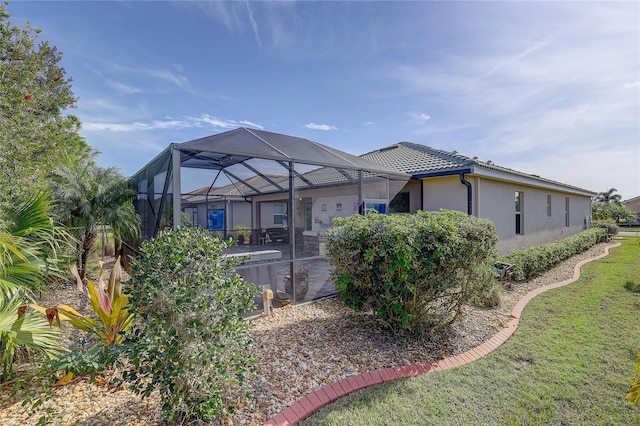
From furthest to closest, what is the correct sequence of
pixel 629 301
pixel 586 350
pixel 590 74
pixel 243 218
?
pixel 243 218 < pixel 590 74 < pixel 629 301 < pixel 586 350

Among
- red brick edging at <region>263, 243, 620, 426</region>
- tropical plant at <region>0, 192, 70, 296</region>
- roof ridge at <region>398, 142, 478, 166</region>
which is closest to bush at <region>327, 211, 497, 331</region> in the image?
red brick edging at <region>263, 243, 620, 426</region>

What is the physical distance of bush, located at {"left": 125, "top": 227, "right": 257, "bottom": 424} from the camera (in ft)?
8.20

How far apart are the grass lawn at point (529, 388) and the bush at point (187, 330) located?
44.7 inches

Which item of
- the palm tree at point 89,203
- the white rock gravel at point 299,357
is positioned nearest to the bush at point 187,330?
the white rock gravel at point 299,357

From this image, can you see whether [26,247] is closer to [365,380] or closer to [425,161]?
[365,380]

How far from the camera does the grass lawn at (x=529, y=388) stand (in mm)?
3031

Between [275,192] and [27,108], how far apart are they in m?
7.58

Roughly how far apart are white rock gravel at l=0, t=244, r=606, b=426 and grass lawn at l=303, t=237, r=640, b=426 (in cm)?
46

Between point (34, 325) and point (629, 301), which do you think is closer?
point (34, 325)

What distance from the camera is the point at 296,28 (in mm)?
8617

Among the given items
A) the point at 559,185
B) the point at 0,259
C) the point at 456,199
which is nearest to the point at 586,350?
the point at 456,199

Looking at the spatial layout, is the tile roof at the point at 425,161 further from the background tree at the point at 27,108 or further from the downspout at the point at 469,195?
the background tree at the point at 27,108

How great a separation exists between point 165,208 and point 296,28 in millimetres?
6527

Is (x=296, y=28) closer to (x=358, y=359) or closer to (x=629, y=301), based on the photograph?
(x=358, y=359)
